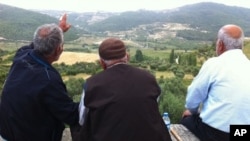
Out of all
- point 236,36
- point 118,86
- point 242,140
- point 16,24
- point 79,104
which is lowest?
point 16,24

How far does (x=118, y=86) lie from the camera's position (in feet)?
7.27

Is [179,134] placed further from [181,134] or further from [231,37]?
[231,37]

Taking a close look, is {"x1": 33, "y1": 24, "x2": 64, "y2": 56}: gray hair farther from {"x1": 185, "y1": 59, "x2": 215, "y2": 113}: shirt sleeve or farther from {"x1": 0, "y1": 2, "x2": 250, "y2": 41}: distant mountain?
{"x1": 0, "y1": 2, "x2": 250, "y2": 41}: distant mountain

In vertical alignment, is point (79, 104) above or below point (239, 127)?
above

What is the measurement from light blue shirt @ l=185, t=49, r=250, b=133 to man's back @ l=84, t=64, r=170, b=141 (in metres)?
0.62

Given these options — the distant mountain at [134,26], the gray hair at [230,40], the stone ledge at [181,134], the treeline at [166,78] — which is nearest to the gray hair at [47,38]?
the gray hair at [230,40]

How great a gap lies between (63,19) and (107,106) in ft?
4.06

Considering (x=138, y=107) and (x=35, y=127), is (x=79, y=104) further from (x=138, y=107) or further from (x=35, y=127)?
(x=138, y=107)

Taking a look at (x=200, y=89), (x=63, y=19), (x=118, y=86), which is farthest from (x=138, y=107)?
(x=63, y=19)

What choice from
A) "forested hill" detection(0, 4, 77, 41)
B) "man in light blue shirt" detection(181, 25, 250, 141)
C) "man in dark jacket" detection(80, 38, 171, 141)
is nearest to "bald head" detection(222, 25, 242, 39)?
"man in light blue shirt" detection(181, 25, 250, 141)

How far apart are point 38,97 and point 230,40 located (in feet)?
4.95

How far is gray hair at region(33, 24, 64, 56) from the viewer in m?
2.50

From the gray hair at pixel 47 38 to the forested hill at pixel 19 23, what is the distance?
93.6m

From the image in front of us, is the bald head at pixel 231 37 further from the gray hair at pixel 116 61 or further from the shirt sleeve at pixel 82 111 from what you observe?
the shirt sleeve at pixel 82 111
